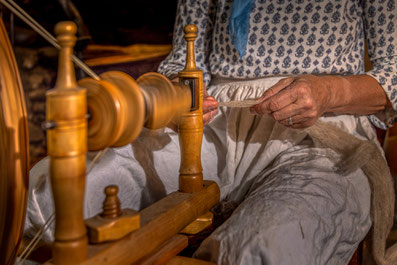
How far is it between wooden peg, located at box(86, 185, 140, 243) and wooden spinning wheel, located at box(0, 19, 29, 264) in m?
0.11

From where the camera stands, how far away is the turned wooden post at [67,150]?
53 centimetres

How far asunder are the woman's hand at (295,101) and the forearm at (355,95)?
5cm

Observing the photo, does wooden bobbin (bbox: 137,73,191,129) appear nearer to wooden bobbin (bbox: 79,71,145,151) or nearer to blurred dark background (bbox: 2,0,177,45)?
wooden bobbin (bbox: 79,71,145,151)

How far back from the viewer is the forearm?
1.08 m

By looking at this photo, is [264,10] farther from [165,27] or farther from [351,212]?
[165,27]

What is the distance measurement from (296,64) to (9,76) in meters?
0.82

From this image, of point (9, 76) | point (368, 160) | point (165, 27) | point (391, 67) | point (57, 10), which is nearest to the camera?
point (9, 76)

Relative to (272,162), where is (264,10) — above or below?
above

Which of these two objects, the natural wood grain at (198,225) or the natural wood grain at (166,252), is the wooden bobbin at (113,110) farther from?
the natural wood grain at (198,225)

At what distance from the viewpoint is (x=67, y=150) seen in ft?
1.75

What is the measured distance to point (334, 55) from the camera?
1208 mm

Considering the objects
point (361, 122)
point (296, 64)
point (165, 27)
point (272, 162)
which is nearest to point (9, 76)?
point (272, 162)

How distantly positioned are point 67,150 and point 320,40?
89 centimetres

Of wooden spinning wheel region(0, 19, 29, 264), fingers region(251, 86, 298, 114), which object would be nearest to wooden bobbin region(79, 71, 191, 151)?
wooden spinning wheel region(0, 19, 29, 264)
